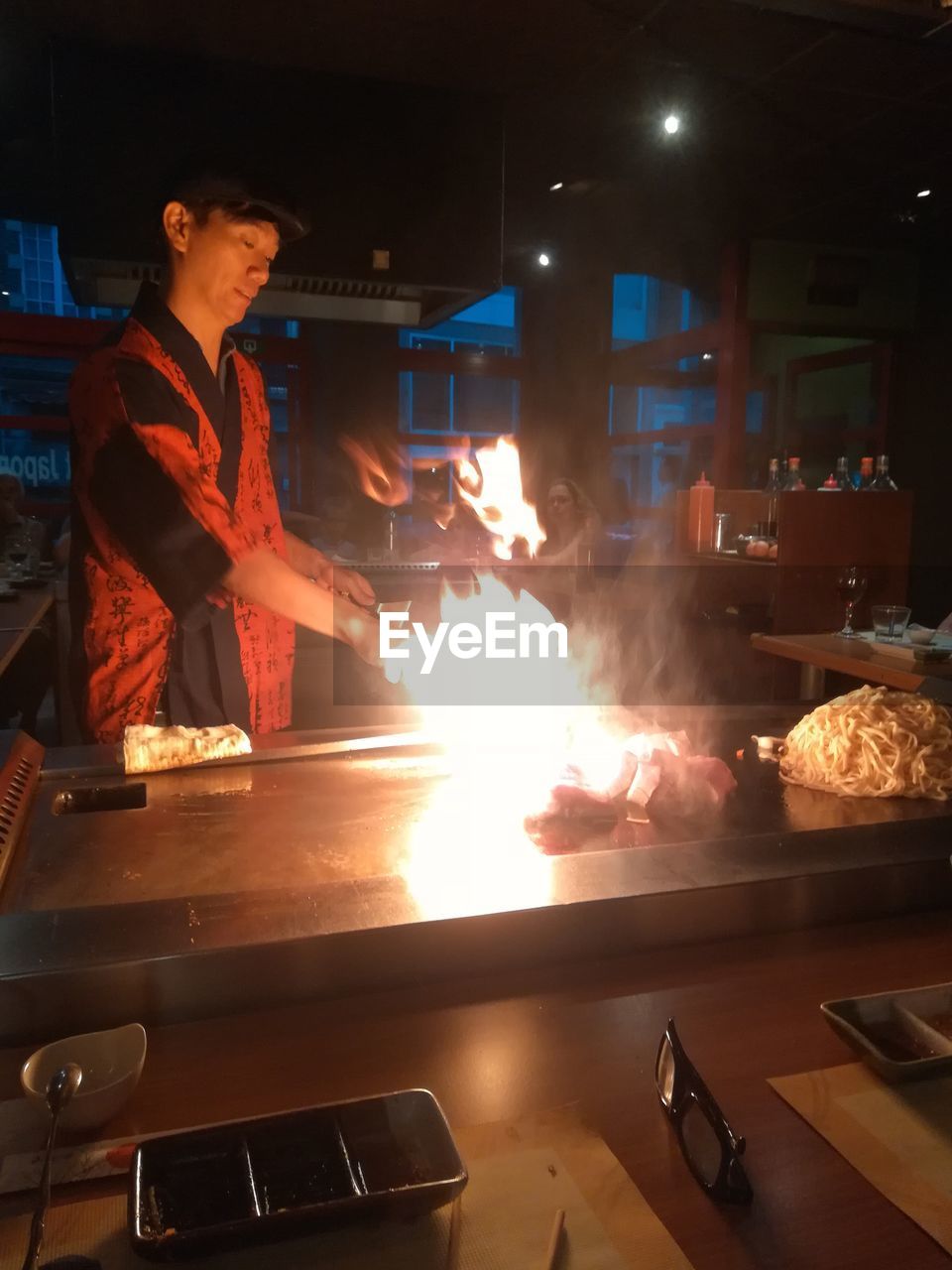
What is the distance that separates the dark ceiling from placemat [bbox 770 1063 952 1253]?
3.08 m

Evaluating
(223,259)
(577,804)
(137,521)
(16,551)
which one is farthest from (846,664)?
(16,551)

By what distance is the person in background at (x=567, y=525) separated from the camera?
5.82m

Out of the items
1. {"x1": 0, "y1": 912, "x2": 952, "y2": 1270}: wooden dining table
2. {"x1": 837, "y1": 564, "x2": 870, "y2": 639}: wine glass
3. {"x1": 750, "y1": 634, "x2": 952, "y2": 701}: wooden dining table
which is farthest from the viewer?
{"x1": 837, "y1": 564, "x2": 870, "y2": 639}: wine glass

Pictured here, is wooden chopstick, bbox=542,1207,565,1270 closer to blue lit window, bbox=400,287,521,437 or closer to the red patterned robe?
the red patterned robe

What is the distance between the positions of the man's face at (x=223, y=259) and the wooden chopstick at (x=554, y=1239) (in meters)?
3.70

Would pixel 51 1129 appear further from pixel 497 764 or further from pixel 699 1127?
pixel 497 764

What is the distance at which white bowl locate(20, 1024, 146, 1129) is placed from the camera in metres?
1.02

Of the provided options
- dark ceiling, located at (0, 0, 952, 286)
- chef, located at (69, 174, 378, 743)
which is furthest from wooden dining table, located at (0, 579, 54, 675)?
dark ceiling, located at (0, 0, 952, 286)

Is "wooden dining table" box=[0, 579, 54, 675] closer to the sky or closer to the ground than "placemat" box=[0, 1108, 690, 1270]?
closer to the sky

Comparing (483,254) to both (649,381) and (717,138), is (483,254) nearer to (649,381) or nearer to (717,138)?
(717,138)

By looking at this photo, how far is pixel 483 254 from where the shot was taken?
430cm

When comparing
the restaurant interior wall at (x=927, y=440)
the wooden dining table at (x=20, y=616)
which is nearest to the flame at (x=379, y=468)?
the wooden dining table at (x=20, y=616)

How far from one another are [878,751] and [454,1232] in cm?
131

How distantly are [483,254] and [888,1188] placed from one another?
4.10m
